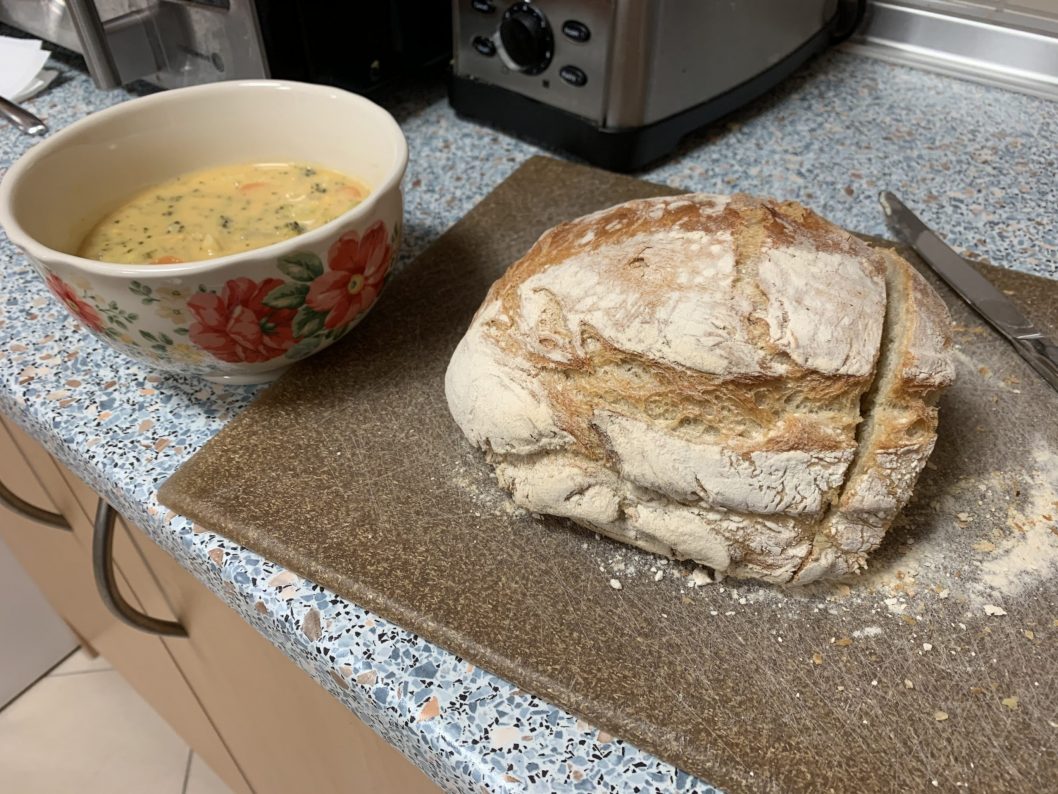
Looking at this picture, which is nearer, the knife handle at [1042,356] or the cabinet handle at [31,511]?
the knife handle at [1042,356]

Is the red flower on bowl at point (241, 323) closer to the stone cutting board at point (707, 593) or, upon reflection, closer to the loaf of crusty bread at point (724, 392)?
the stone cutting board at point (707, 593)

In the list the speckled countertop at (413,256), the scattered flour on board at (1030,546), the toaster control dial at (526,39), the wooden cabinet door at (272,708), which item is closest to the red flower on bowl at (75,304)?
the speckled countertop at (413,256)

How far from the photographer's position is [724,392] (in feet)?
1.68

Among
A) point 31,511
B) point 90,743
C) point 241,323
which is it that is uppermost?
point 241,323

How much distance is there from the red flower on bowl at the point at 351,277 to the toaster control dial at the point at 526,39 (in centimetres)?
40

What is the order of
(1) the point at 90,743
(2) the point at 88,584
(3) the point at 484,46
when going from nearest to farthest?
1. (3) the point at 484,46
2. (2) the point at 88,584
3. (1) the point at 90,743

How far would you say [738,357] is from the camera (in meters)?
0.51

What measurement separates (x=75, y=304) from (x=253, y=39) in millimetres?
455

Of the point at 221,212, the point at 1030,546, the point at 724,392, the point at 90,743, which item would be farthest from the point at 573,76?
the point at 90,743

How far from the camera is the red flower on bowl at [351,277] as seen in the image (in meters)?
0.60

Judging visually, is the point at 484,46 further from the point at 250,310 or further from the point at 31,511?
the point at 31,511

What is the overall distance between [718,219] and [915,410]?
0.62 ft

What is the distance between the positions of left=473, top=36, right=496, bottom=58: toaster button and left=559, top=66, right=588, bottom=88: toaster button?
0.34 ft

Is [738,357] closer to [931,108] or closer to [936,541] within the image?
[936,541]
